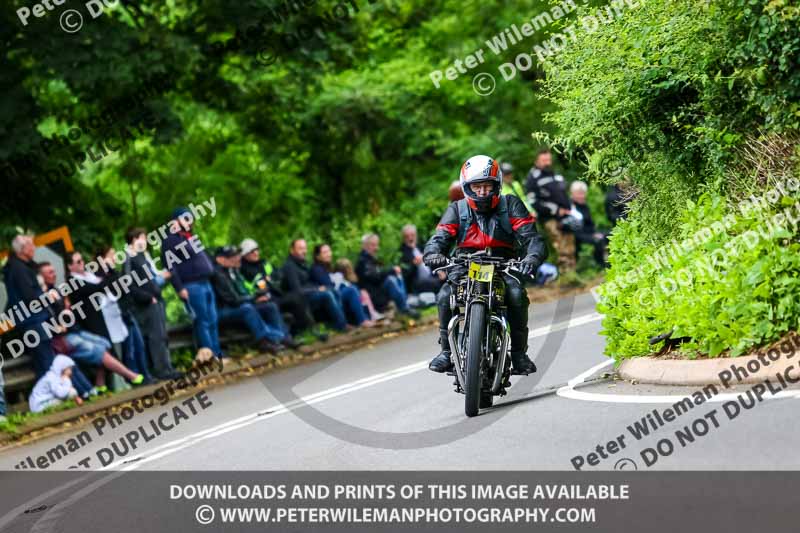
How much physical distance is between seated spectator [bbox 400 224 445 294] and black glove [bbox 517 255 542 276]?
11191 millimetres

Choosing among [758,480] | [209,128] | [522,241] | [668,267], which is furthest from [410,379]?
[209,128]

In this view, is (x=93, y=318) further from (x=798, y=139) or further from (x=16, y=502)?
(x=798, y=139)

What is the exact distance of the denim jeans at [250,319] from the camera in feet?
59.1

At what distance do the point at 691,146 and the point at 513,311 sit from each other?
109 inches

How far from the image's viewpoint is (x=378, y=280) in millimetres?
20484

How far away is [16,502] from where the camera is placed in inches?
410

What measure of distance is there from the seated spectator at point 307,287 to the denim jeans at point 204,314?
161 cm

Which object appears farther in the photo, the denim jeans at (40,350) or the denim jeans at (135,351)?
the denim jeans at (135,351)

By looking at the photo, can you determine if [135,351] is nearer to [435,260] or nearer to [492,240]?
[435,260]

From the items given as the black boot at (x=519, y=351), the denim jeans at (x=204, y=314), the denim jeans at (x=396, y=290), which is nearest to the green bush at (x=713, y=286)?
the black boot at (x=519, y=351)

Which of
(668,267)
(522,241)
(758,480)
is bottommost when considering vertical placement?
(758,480)

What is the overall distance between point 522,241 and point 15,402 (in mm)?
8400

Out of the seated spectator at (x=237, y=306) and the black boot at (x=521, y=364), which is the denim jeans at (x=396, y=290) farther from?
the black boot at (x=521, y=364)

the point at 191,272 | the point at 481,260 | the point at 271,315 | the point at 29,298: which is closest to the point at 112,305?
the point at 29,298
